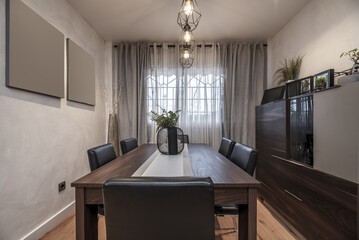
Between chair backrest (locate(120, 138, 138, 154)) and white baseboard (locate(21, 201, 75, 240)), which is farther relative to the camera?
chair backrest (locate(120, 138, 138, 154))

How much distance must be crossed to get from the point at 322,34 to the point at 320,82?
84cm

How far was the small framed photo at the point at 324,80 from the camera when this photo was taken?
5.35 feet

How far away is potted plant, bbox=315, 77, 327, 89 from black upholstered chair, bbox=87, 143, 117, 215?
200 centimetres

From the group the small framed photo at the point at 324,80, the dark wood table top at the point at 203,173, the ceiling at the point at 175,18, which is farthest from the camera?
the ceiling at the point at 175,18

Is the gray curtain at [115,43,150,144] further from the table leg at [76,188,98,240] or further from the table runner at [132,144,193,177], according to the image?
the table leg at [76,188,98,240]

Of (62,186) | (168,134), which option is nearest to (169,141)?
(168,134)

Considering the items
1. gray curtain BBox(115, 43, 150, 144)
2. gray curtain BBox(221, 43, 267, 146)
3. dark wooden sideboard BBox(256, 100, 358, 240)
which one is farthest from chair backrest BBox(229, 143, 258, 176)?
gray curtain BBox(115, 43, 150, 144)

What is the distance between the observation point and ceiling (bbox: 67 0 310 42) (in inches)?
91.2

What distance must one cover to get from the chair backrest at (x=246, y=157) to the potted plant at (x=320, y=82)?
0.94 metres

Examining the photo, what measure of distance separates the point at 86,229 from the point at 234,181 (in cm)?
84

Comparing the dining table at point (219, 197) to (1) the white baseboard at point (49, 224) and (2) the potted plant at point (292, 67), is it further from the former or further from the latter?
(2) the potted plant at point (292, 67)

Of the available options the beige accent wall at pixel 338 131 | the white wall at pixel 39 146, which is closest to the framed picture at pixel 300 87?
the beige accent wall at pixel 338 131

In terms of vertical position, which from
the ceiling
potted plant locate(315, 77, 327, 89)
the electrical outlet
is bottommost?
the electrical outlet

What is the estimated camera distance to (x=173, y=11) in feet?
8.13
